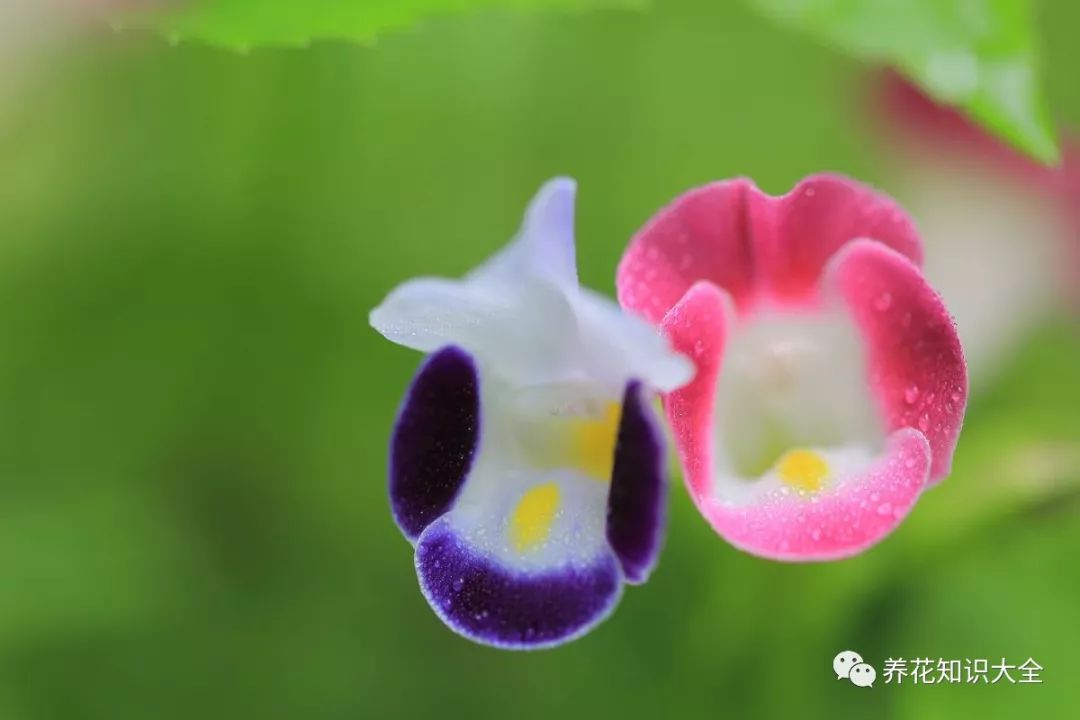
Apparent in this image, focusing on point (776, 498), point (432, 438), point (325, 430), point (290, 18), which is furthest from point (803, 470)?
point (325, 430)

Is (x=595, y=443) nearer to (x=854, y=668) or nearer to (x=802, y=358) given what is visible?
(x=802, y=358)

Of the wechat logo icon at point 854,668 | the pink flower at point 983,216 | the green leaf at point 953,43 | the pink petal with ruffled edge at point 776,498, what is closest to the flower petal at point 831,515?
the pink petal with ruffled edge at point 776,498

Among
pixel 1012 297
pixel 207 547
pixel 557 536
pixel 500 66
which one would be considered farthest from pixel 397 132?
pixel 557 536

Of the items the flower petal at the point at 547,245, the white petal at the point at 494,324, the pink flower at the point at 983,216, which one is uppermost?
the pink flower at the point at 983,216

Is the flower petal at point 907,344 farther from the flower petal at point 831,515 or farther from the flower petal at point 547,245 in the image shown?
the flower petal at point 547,245

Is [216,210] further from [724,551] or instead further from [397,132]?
[724,551]

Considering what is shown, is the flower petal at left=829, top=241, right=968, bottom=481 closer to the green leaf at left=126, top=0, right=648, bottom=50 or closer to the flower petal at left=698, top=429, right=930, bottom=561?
the flower petal at left=698, top=429, right=930, bottom=561

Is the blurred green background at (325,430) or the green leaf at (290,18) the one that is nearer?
the green leaf at (290,18)
